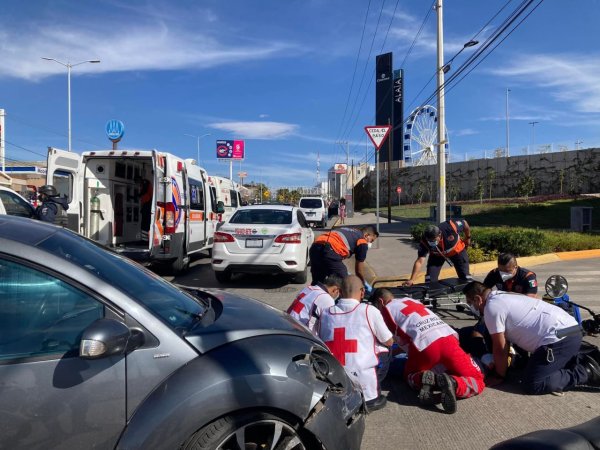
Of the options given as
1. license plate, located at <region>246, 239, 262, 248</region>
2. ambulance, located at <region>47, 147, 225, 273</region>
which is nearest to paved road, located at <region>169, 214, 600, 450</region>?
license plate, located at <region>246, 239, 262, 248</region>

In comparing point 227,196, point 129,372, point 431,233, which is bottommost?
point 129,372

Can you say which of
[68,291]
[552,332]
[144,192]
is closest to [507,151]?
[144,192]

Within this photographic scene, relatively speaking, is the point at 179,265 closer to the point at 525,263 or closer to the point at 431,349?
the point at 431,349

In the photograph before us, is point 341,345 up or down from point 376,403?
up

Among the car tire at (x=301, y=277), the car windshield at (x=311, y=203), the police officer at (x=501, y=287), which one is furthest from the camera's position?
the car windshield at (x=311, y=203)

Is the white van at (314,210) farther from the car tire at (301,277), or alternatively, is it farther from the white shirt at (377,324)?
the white shirt at (377,324)

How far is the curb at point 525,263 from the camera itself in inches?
405

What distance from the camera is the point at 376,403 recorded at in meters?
4.07

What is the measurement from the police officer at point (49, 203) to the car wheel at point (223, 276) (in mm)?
3366

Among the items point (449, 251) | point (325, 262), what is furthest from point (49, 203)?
point (449, 251)

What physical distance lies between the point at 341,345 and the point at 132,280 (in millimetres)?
1865

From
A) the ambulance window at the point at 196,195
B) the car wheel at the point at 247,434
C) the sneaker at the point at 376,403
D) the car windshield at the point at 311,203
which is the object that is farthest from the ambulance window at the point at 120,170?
the car windshield at the point at 311,203

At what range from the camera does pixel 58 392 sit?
217 centimetres

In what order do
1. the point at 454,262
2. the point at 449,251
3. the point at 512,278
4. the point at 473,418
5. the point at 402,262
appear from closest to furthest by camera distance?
the point at 473,418 → the point at 512,278 → the point at 449,251 → the point at 454,262 → the point at 402,262
